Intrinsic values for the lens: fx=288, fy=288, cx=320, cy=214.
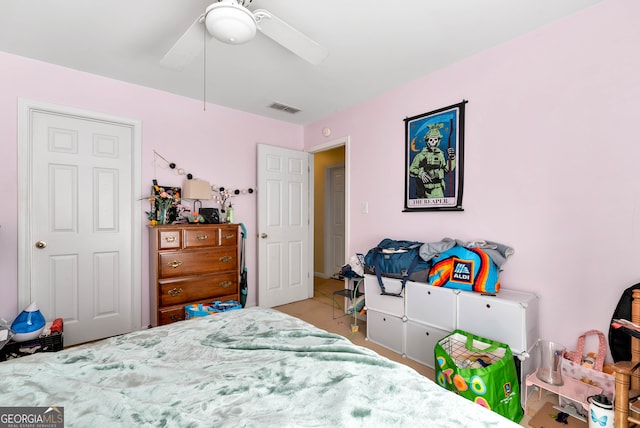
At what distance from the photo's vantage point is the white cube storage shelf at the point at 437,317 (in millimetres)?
1840

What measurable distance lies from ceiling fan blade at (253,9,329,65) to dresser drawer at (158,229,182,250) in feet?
6.31

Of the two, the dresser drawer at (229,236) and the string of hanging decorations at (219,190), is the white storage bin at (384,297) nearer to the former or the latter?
the dresser drawer at (229,236)

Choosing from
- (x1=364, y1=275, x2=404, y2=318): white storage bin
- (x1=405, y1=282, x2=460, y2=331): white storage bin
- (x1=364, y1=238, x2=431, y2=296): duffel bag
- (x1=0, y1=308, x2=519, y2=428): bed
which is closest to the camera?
(x1=0, y1=308, x2=519, y2=428): bed

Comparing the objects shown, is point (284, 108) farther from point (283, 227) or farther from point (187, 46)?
point (187, 46)

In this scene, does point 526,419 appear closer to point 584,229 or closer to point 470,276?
point 470,276

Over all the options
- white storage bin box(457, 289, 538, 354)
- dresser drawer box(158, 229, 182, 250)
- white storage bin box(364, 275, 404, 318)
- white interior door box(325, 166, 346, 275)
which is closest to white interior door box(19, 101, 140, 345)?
dresser drawer box(158, 229, 182, 250)

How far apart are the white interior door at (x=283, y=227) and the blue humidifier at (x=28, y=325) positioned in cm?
197

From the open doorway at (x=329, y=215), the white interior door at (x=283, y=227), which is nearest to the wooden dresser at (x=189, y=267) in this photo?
the white interior door at (x=283, y=227)

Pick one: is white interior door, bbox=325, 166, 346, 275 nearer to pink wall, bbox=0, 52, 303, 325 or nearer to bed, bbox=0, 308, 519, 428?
pink wall, bbox=0, 52, 303, 325

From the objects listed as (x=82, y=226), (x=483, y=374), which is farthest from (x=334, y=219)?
(x=483, y=374)

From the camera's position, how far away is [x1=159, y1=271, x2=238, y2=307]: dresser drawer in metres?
2.66

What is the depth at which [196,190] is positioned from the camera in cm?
301

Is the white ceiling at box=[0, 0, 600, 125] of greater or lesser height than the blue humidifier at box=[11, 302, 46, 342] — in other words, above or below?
above

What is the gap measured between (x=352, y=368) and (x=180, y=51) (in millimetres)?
1940
